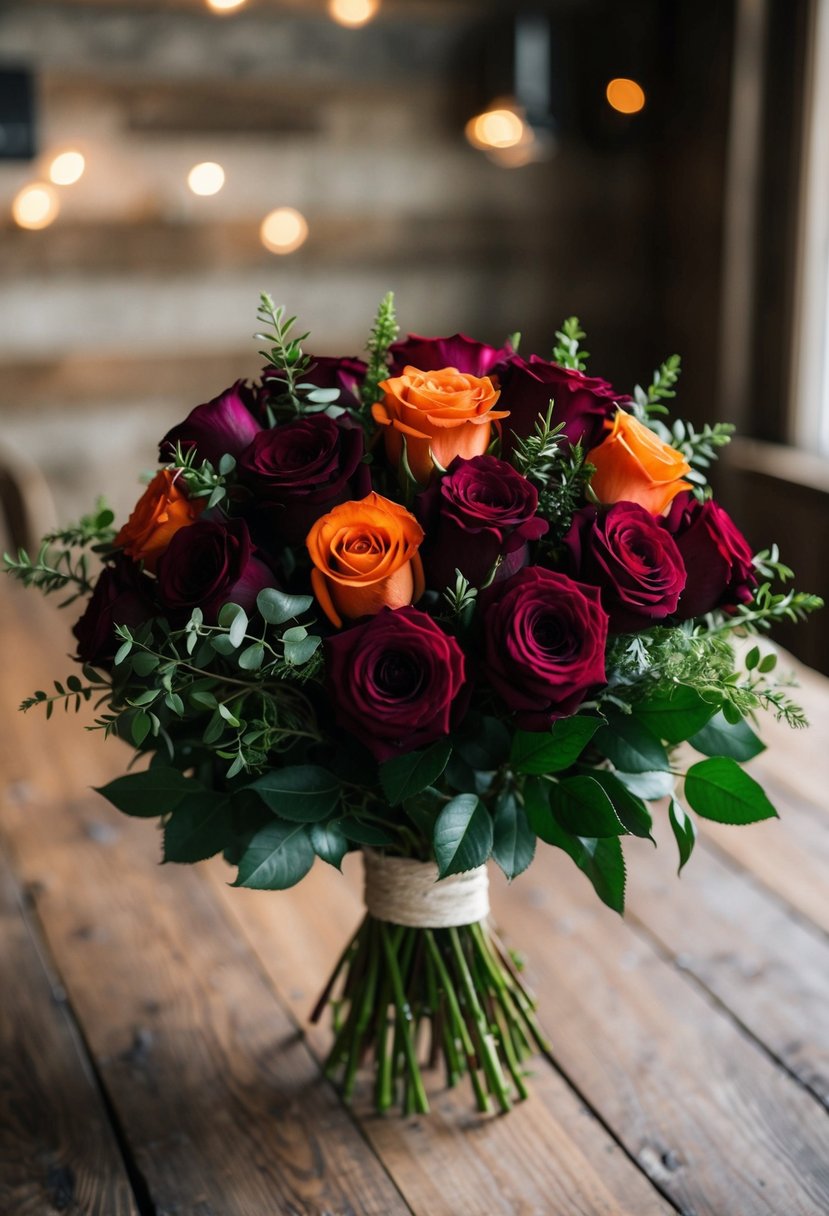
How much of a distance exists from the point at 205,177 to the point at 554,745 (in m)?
2.79

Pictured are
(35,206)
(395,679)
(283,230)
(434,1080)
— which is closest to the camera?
(395,679)

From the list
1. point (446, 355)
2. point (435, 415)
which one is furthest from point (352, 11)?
point (435, 415)

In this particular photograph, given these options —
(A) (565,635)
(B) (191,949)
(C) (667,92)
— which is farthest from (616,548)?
(C) (667,92)

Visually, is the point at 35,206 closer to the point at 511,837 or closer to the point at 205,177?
the point at 205,177

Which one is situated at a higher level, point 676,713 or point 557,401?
point 557,401

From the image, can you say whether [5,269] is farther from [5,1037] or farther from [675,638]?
[675,638]

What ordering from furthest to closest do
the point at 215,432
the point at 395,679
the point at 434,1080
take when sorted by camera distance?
the point at 434,1080 → the point at 215,432 → the point at 395,679

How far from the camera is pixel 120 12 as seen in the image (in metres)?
2.96

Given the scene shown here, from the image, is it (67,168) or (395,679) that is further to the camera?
(67,168)

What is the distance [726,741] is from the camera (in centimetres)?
Result: 80

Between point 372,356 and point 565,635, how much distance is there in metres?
0.27

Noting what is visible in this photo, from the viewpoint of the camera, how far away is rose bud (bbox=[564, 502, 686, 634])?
70cm

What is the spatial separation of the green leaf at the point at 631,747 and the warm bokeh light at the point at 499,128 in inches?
108

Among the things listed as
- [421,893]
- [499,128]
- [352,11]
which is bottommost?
[421,893]
